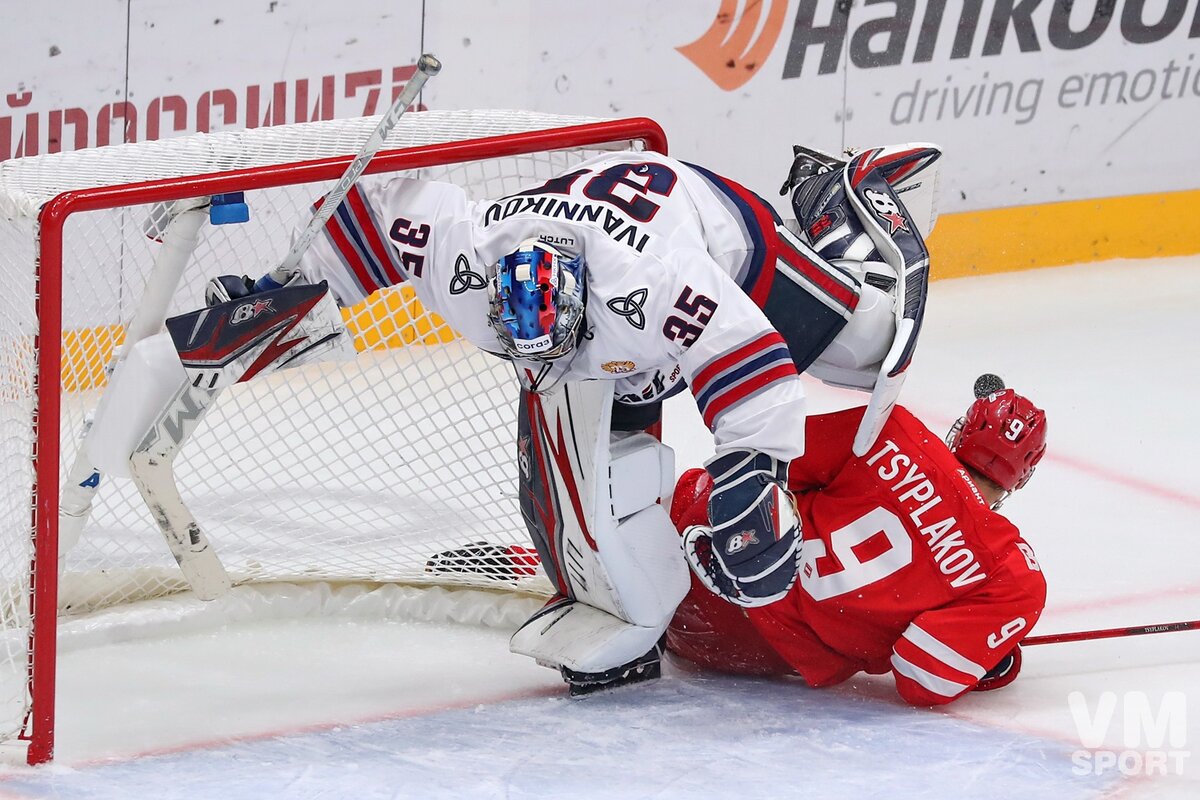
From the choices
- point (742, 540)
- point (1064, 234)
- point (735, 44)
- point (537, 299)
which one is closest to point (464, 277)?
point (537, 299)

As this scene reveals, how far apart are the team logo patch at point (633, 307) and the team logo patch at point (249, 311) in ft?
1.67

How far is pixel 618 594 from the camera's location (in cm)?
279

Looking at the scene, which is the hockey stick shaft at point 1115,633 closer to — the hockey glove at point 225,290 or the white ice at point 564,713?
the white ice at point 564,713

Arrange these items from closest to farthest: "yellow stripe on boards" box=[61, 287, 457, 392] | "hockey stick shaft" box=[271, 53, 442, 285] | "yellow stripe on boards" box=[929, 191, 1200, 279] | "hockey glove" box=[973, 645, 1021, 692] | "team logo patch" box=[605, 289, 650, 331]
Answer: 1. "hockey stick shaft" box=[271, 53, 442, 285]
2. "team logo patch" box=[605, 289, 650, 331]
3. "hockey glove" box=[973, 645, 1021, 692]
4. "yellow stripe on boards" box=[61, 287, 457, 392]
5. "yellow stripe on boards" box=[929, 191, 1200, 279]

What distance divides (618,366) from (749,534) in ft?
1.02

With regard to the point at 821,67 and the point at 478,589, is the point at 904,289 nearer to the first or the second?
the point at 478,589

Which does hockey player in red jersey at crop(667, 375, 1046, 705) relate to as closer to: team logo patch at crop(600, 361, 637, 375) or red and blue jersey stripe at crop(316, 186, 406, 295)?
team logo patch at crop(600, 361, 637, 375)

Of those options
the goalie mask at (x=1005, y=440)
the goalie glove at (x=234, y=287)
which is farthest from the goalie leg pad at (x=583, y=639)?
the goalie glove at (x=234, y=287)

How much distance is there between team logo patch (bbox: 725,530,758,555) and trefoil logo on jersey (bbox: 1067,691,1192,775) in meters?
0.55

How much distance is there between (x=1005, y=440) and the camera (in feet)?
9.44

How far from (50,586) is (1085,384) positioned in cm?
296

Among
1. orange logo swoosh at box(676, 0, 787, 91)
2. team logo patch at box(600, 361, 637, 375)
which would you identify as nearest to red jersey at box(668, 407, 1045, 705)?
team logo patch at box(600, 361, 637, 375)

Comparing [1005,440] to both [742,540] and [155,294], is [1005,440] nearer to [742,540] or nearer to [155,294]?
[742,540]

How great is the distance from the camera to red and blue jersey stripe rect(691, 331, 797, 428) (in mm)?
2479
